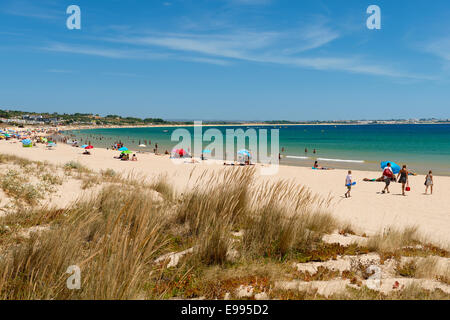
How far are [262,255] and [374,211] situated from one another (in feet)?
29.1

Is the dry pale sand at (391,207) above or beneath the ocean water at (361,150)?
beneath

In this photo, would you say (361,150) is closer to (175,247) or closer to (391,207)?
(391,207)

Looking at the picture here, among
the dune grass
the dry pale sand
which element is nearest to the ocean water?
the dry pale sand

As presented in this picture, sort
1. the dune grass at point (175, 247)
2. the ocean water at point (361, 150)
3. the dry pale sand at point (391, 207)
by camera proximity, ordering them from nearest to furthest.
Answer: the dune grass at point (175, 247)
the dry pale sand at point (391, 207)
the ocean water at point (361, 150)

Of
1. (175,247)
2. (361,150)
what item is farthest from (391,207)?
(361,150)

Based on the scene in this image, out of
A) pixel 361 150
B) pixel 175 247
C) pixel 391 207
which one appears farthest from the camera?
pixel 361 150

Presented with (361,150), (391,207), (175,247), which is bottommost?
(391,207)

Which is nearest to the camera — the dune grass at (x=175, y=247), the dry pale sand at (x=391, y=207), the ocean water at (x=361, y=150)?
the dune grass at (x=175, y=247)

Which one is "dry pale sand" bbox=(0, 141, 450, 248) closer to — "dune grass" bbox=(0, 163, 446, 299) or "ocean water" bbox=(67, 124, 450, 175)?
"dune grass" bbox=(0, 163, 446, 299)

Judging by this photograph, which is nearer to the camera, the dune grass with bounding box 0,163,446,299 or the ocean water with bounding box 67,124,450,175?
the dune grass with bounding box 0,163,446,299

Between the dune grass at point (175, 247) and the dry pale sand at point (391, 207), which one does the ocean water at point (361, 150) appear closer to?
the dry pale sand at point (391, 207)

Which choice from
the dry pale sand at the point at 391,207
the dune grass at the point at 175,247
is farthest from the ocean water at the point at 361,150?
the dune grass at the point at 175,247
